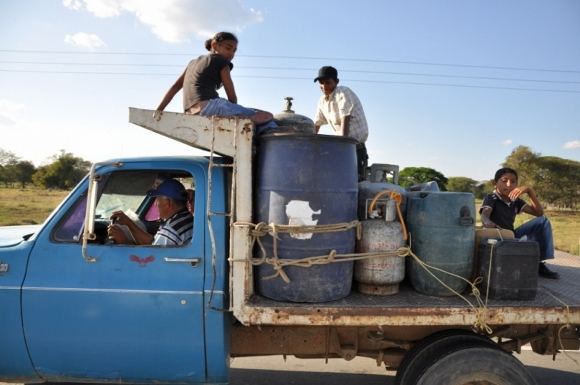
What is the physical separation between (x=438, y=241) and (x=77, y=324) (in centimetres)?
230

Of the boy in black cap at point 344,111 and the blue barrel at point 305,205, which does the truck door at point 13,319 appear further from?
the boy in black cap at point 344,111

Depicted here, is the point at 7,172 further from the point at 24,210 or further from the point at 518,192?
the point at 518,192

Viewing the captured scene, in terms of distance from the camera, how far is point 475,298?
250 cm

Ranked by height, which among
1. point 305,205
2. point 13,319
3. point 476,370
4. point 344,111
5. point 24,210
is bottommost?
point 24,210

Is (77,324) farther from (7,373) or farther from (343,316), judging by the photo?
(343,316)

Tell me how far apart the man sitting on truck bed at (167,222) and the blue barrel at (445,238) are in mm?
1526

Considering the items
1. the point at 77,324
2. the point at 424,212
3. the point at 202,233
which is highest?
the point at 424,212

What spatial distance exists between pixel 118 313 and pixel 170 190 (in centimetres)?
90

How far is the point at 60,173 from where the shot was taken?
6156 cm

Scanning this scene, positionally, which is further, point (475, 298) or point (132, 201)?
point (132, 201)

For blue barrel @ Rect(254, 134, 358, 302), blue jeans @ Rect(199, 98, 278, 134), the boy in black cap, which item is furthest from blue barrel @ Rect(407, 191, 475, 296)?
the boy in black cap

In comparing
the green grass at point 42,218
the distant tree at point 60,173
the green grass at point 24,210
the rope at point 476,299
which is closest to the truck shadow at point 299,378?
the rope at point 476,299

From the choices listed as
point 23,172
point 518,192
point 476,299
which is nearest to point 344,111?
point 518,192

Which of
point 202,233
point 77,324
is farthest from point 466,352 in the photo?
point 77,324
